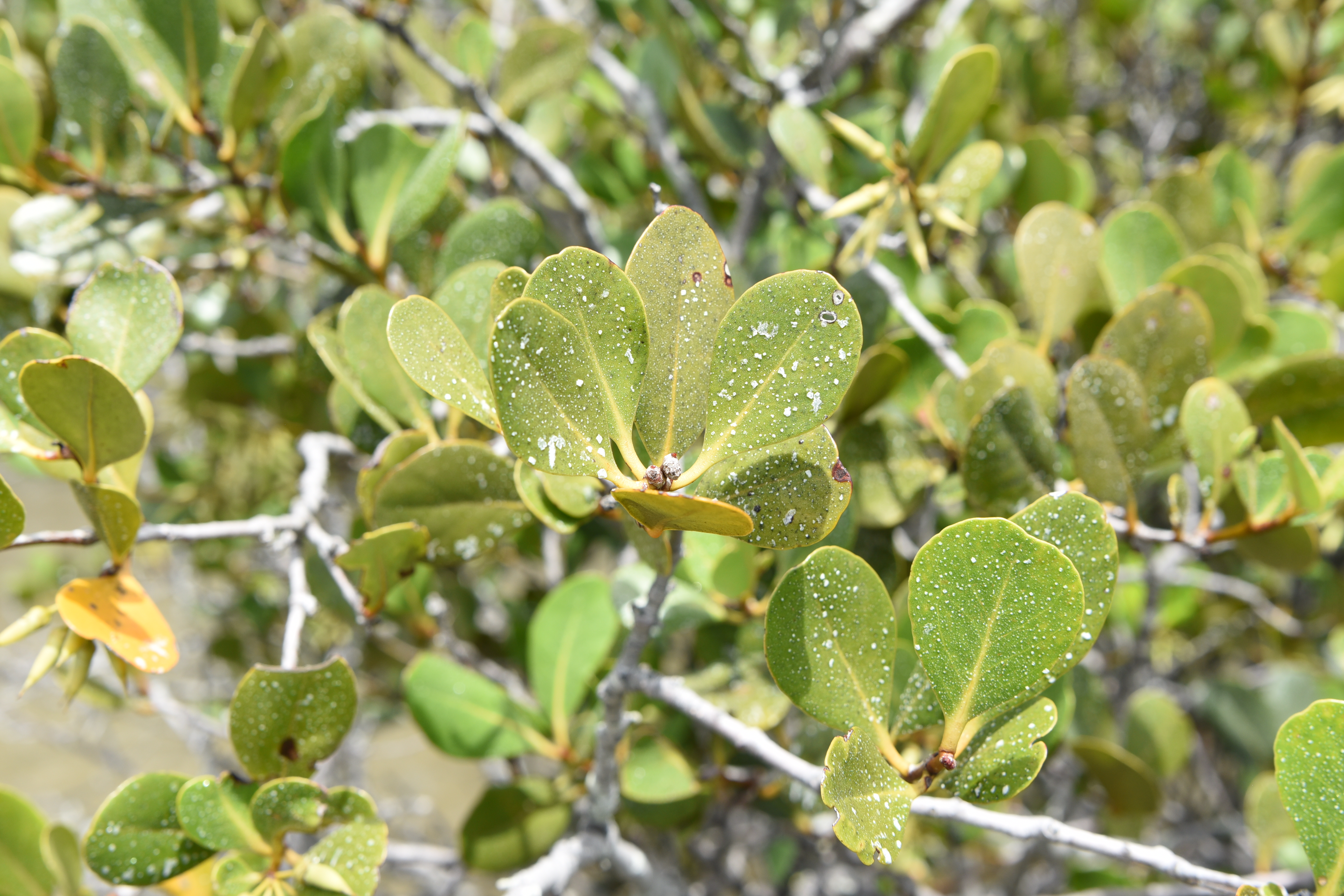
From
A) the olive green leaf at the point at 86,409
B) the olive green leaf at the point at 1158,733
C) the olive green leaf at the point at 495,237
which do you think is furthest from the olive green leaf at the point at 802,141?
the olive green leaf at the point at 1158,733

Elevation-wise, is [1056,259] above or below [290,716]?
above

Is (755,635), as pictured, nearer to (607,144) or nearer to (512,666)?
(512,666)

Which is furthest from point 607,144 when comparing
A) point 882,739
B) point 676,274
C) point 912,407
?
point 882,739

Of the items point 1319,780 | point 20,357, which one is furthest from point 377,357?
point 1319,780

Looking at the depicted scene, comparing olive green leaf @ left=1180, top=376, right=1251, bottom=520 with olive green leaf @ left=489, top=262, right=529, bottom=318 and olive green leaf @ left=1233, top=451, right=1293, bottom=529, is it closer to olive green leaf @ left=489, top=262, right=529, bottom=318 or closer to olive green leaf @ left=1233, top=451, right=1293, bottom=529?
olive green leaf @ left=1233, top=451, right=1293, bottom=529

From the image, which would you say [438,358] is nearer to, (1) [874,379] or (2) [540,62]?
(1) [874,379]

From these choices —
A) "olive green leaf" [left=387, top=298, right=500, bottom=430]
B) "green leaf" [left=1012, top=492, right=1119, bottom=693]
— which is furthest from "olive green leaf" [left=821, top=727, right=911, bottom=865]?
"olive green leaf" [left=387, top=298, right=500, bottom=430]

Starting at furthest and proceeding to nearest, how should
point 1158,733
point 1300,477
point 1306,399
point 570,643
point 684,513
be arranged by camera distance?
point 1158,733 → point 570,643 → point 1306,399 → point 1300,477 → point 684,513
